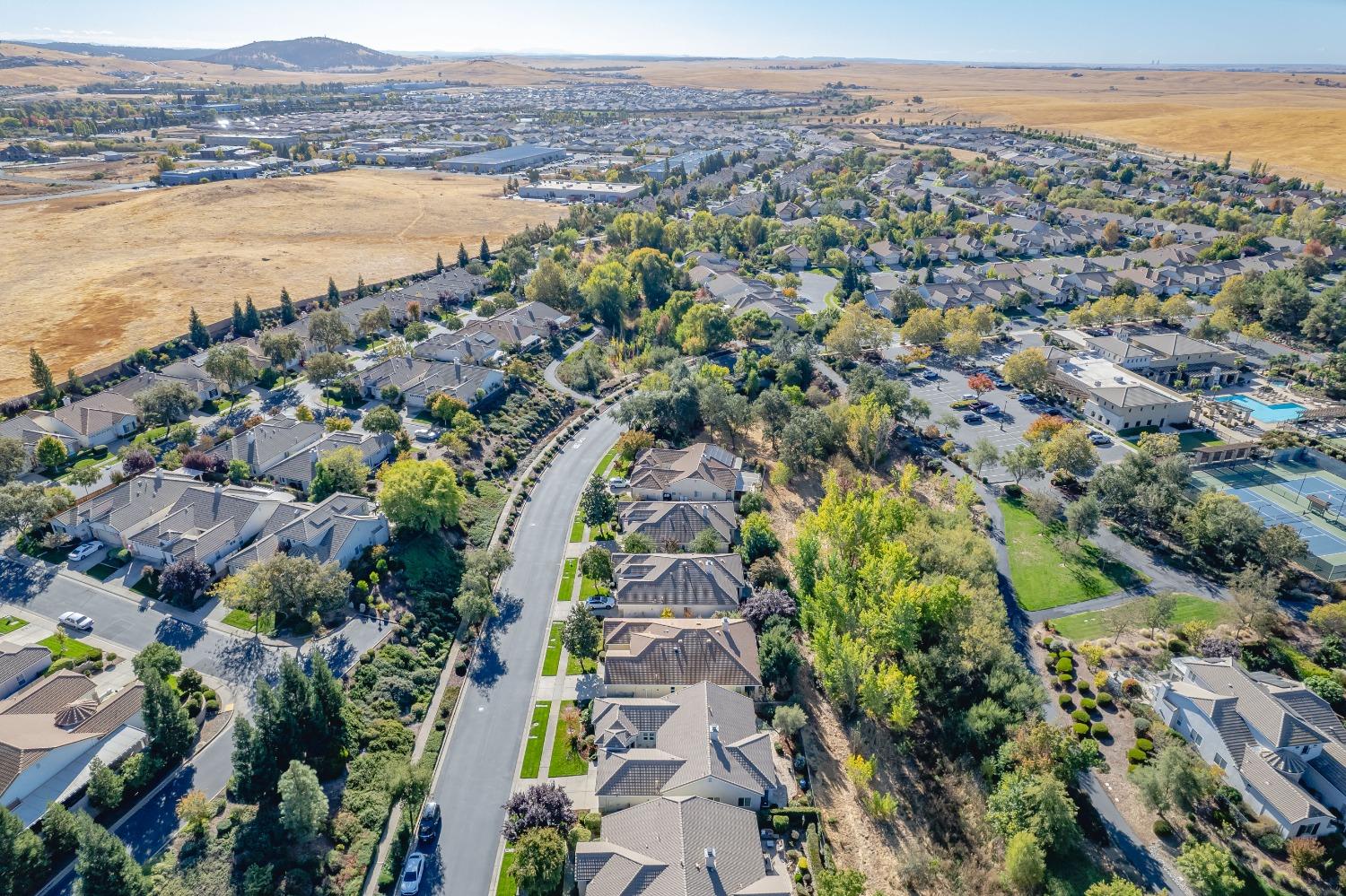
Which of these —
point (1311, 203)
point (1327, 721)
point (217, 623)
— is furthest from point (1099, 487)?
point (1311, 203)

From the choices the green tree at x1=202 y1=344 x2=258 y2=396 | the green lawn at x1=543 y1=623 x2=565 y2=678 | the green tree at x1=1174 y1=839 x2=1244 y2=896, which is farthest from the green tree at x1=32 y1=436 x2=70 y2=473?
the green tree at x1=1174 y1=839 x2=1244 y2=896

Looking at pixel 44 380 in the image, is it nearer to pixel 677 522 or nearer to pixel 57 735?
pixel 57 735

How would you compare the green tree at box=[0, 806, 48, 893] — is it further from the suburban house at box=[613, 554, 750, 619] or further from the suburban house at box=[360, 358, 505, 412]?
the suburban house at box=[360, 358, 505, 412]

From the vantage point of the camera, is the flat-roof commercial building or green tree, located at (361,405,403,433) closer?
green tree, located at (361,405,403,433)

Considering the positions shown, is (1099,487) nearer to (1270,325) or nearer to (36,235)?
(1270,325)

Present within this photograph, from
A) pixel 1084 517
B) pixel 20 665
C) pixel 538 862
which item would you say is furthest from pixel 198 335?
pixel 1084 517

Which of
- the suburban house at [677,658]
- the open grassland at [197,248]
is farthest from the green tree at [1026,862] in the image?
the open grassland at [197,248]

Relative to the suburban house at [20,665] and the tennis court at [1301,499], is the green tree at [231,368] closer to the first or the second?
the suburban house at [20,665]
